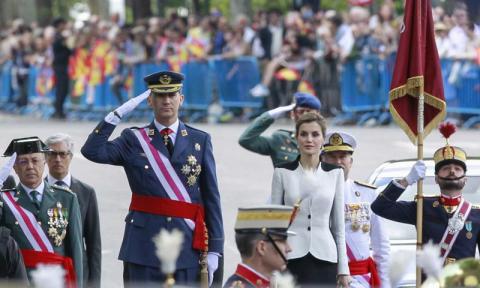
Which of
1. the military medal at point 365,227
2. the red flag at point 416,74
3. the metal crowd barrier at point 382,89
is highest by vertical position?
the red flag at point 416,74

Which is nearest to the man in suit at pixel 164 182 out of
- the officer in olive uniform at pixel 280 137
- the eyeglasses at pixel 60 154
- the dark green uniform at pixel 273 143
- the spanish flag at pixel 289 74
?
the eyeglasses at pixel 60 154

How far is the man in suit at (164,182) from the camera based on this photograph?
1002 cm

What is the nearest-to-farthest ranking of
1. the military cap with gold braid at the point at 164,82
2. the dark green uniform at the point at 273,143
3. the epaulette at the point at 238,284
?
the epaulette at the point at 238,284
the military cap with gold braid at the point at 164,82
the dark green uniform at the point at 273,143

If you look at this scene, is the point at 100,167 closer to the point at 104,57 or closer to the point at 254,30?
the point at 254,30

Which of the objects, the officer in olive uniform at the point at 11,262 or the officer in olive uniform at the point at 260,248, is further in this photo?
the officer in olive uniform at the point at 11,262

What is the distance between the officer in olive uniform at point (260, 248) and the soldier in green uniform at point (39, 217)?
2.59m

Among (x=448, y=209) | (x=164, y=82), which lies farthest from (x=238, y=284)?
(x=448, y=209)

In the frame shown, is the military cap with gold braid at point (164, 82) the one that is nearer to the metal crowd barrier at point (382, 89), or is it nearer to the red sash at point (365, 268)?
the red sash at point (365, 268)

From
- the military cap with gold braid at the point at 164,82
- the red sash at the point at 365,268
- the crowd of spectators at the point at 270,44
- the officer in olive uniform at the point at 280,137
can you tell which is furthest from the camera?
the crowd of spectators at the point at 270,44

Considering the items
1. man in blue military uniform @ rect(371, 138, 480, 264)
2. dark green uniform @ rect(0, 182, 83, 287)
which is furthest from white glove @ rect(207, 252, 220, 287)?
man in blue military uniform @ rect(371, 138, 480, 264)

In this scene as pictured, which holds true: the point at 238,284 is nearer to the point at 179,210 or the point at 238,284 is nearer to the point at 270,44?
the point at 179,210

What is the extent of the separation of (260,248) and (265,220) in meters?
0.20

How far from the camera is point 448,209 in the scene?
33.2 ft

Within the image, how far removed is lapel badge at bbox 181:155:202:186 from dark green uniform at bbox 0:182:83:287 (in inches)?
29.5
